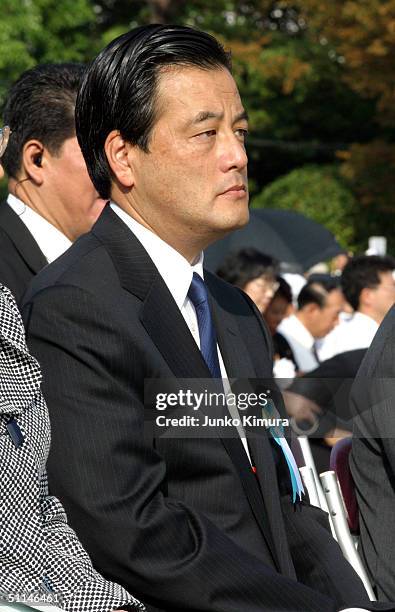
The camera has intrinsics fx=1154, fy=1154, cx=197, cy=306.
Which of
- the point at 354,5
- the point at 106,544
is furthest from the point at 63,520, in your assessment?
the point at 354,5

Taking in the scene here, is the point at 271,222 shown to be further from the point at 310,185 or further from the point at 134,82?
the point at 310,185

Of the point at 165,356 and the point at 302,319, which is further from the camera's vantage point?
the point at 302,319

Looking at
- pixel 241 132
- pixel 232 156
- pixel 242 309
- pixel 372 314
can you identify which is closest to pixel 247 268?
pixel 372 314

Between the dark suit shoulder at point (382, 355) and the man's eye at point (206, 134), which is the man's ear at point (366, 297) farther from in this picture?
the man's eye at point (206, 134)

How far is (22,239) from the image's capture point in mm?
3918

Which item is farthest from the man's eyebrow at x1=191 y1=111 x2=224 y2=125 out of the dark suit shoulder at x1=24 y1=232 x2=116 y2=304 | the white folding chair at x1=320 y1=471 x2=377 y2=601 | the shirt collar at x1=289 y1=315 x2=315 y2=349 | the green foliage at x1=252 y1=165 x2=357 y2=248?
the green foliage at x1=252 y1=165 x2=357 y2=248

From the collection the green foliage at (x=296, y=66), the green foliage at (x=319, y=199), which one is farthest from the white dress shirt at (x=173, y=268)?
the green foliage at (x=319, y=199)

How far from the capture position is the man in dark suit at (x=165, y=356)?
2.48m

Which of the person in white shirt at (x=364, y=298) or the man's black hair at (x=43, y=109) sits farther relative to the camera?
Answer: the person in white shirt at (x=364, y=298)

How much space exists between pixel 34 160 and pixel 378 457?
5.29 ft

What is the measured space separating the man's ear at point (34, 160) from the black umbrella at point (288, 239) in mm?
7179

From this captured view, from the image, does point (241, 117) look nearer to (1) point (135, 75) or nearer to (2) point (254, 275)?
(1) point (135, 75)

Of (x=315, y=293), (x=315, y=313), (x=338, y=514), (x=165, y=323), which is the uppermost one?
(x=165, y=323)

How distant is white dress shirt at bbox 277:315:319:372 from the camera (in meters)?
8.51
